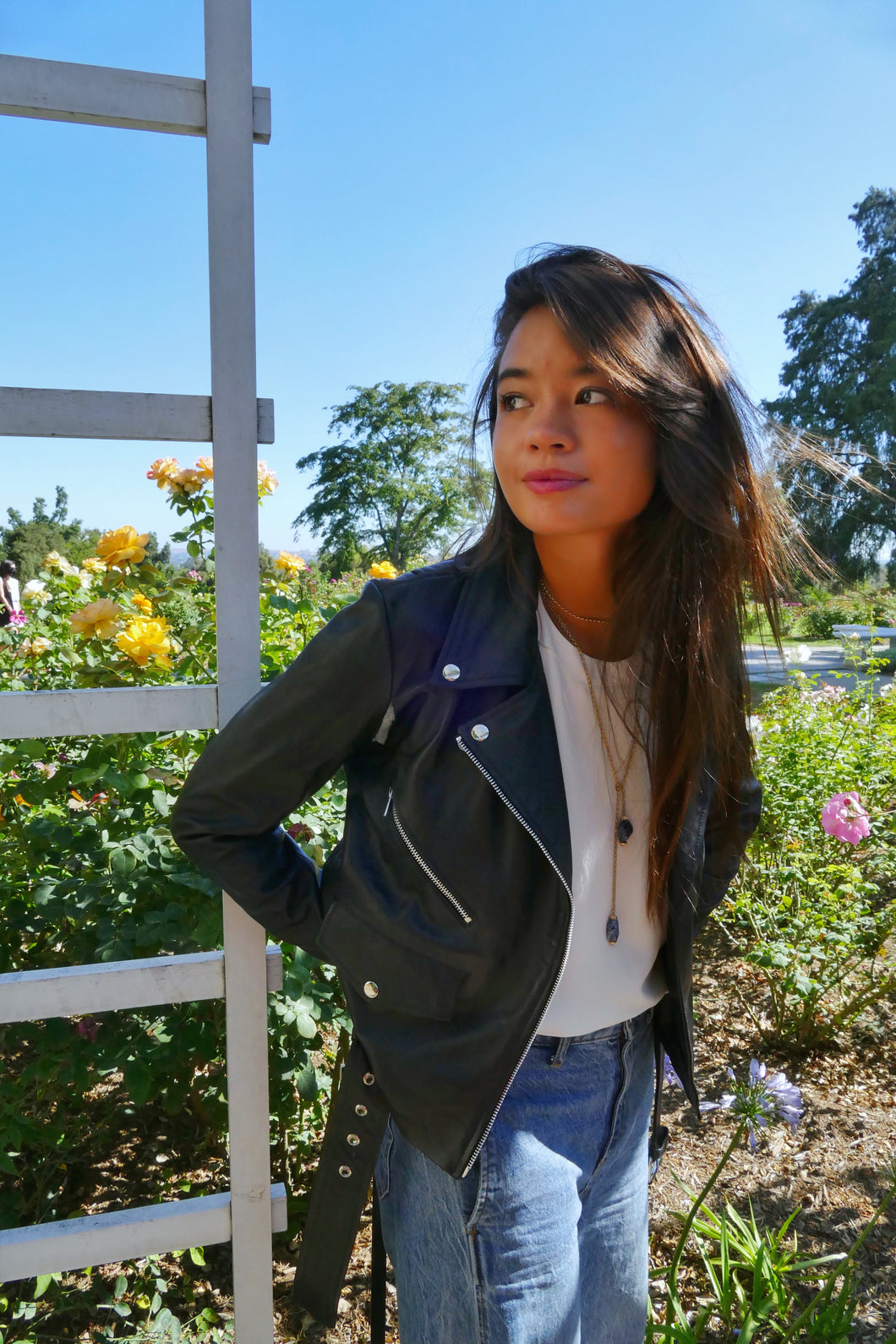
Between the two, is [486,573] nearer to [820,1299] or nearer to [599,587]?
[599,587]

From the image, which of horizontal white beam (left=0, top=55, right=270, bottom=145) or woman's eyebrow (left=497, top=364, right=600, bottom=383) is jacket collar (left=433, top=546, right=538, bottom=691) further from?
horizontal white beam (left=0, top=55, right=270, bottom=145)

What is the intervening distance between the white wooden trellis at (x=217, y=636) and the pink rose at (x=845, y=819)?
1748 millimetres

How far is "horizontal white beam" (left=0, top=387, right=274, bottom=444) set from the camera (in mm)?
1139

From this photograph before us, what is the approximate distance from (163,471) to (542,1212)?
1.44 m

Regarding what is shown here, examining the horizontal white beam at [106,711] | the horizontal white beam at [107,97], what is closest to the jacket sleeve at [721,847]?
the horizontal white beam at [106,711]

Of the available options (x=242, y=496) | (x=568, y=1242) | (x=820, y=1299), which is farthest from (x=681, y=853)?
(x=820, y=1299)

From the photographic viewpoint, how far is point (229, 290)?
3.87 ft

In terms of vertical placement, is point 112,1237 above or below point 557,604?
below

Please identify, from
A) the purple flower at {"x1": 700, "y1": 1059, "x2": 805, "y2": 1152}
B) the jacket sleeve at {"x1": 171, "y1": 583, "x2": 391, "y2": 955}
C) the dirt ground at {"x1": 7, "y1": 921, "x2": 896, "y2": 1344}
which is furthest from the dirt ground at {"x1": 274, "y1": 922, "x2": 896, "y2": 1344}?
the jacket sleeve at {"x1": 171, "y1": 583, "x2": 391, "y2": 955}

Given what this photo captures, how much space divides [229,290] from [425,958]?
2.90 ft

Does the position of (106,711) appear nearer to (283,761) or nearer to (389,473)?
(283,761)

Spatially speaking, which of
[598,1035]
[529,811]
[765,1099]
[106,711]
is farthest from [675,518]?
[765,1099]

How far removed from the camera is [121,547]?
1.65 meters

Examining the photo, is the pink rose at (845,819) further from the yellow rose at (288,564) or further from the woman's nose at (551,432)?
the woman's nose at (551,432)
